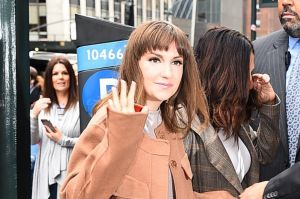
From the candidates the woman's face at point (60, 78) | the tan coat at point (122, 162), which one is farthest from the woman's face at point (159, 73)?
the woman's face at point (60, 78)

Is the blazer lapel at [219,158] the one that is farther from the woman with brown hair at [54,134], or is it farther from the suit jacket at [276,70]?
the woman with brown hair at [54,134]

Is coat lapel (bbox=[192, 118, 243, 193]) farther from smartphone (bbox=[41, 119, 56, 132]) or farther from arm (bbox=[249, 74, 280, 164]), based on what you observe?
smartphone (bbox=[41, 119, 56, 132])

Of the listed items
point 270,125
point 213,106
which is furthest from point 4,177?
point 270,125

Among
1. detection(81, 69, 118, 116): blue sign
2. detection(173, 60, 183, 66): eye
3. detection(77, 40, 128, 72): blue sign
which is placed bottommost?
detection(81, 69, 118, 116): blue sign

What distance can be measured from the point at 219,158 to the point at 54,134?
2.36 metres

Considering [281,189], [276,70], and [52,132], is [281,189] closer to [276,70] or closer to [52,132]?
[276,70]

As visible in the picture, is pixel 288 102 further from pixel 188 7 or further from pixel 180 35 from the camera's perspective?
pixel 188 7

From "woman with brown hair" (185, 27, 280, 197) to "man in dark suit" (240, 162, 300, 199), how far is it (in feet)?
0.19

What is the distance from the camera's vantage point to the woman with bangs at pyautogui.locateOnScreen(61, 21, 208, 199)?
1293mm

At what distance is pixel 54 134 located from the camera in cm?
402

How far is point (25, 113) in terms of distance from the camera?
178 centimetres

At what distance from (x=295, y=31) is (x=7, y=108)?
1.58 m

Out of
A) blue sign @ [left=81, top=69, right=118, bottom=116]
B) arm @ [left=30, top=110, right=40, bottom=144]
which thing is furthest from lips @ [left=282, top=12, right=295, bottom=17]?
arm @ [left=30, top=110, right=40, bottom=144]

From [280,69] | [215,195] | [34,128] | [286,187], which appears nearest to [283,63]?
[280,69]
